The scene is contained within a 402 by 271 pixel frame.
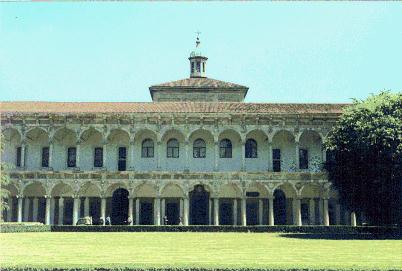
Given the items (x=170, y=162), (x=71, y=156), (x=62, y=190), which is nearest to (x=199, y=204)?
(x=170, y=162)

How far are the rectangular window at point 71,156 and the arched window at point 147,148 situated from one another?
580 cm

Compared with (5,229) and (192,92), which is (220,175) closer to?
→ (192,92)

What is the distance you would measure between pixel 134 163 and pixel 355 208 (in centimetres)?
1955

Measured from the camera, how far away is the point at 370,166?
115 feet

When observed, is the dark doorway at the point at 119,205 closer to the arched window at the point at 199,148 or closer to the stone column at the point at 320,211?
the arched window at the point at 199,148

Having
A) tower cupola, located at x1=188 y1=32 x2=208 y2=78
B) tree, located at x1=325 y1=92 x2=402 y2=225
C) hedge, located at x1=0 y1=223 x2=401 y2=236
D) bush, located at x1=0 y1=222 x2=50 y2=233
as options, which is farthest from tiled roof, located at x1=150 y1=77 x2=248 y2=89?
bush, located at x1=0 y1=222 x2=50 y2=233

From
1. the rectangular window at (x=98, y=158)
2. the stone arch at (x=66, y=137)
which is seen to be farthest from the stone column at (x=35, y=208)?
the rectangular window at (x=98, y=158)

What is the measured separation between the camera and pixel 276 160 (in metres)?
49.4

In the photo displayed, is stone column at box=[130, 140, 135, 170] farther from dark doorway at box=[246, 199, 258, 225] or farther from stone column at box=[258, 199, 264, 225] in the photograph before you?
stone column at box=[258, 199, 264, 225]

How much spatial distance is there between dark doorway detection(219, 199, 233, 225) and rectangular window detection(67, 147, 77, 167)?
13044 mm

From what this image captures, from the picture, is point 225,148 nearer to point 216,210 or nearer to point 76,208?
point 216,210

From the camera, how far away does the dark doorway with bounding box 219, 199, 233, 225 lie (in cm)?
4925

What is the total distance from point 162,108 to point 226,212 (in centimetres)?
1039

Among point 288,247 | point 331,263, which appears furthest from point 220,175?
point 331,263
